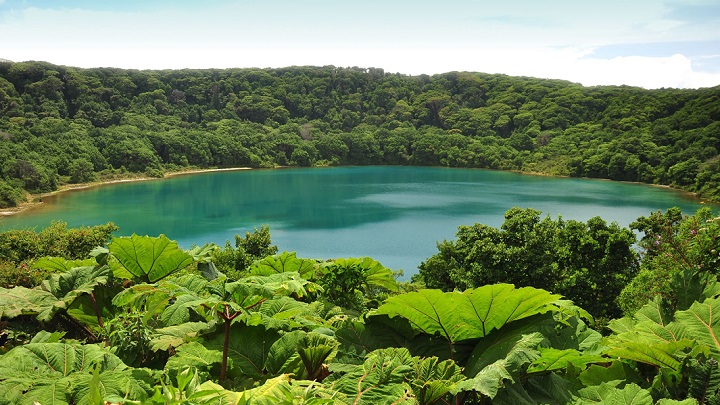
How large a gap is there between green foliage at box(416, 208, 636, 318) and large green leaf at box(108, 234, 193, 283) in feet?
41.6

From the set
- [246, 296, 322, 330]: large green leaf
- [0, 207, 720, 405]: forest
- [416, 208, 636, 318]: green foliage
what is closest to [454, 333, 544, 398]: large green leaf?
[0, 207, 720, 405]: forest

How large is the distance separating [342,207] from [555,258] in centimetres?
3594

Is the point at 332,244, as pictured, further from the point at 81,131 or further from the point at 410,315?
the point at 81,131

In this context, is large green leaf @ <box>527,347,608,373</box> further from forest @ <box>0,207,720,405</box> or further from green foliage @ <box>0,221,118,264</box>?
green foliage @ <box>0,221,118,264</box>

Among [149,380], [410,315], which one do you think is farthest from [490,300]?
[149,380]

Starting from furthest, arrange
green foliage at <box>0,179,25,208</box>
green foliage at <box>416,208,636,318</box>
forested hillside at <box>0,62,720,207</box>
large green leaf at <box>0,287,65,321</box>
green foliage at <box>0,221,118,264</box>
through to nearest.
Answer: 1. forested hillside at <box>0,62,720,207</box>
2. green foliage at <box>0,179,25,208</box>
3. green foliage at <box>0,221,118,264</box>
4. green foliage at <box>416,208,636,318</box>
5. large green leaf at <box>0,287,65,321</box>

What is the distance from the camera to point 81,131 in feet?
256

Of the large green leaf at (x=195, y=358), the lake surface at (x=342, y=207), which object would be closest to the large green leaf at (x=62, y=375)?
the large green leaf at (x=195, y=358)

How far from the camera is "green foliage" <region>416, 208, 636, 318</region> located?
49.9 feet

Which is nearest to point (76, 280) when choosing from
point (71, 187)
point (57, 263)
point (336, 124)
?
point (57, 263)

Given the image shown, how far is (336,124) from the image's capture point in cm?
11681

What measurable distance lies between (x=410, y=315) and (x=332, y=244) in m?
32.7

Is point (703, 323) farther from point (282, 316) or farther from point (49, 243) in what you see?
point (49, 243)

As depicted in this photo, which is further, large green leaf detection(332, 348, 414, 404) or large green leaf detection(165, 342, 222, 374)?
large green leaf detection(165, 342, 222, 374)
